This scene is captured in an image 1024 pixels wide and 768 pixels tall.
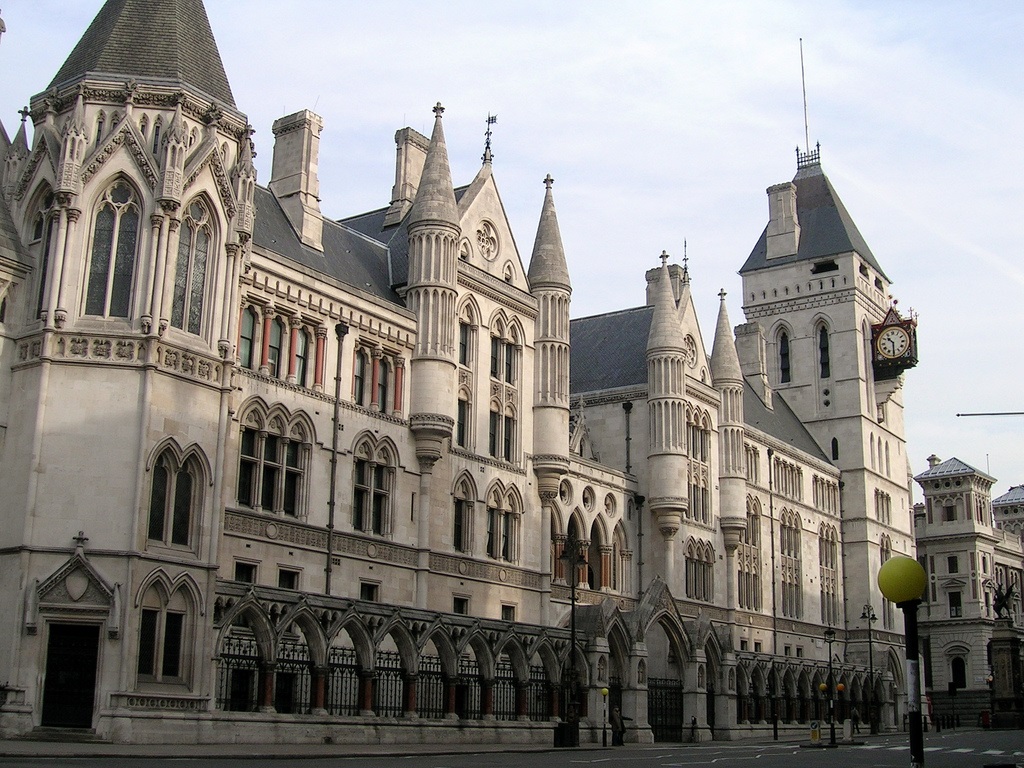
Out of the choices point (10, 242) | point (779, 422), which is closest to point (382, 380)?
→ point (10, 242)

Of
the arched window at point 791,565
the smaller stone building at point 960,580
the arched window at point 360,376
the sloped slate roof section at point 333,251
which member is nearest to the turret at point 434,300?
the sloped slate roof section at point 333,251

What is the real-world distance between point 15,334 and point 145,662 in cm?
860

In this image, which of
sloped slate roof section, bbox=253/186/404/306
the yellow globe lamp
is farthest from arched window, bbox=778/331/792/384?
the yellow globe lamp

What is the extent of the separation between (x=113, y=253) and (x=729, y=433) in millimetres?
39250

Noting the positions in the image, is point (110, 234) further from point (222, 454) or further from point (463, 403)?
point (463, 403)

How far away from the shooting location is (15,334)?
30531 millimetres

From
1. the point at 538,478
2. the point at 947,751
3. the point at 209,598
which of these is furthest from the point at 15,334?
the point at 947,751

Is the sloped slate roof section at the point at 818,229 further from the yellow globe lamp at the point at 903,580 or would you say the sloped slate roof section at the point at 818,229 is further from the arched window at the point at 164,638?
the yellow globe lamp at the point at 903,580

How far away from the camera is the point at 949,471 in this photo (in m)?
103

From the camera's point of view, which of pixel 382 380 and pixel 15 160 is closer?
pixel 15 160

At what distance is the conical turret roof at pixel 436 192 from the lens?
43.3 m

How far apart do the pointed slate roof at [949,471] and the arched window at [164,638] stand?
83.0 meters

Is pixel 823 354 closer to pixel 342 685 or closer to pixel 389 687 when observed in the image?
pixel 389 687

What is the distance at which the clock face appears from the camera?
8588cm
